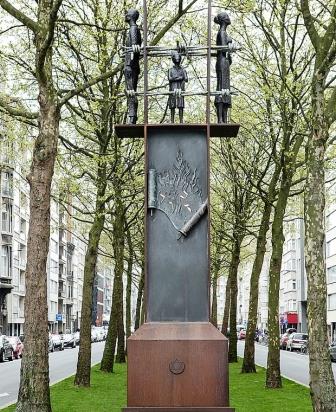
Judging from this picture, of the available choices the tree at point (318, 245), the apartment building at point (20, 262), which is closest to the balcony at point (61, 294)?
the apartment building at point (20, 262)

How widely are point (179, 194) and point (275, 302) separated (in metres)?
13.1

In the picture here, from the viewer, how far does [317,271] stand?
14438 mm

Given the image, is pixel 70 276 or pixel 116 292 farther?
pixel 70 276

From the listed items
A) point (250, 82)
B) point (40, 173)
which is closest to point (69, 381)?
point (250, 82)

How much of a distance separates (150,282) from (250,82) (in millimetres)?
17307

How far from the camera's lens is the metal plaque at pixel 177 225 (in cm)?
1030

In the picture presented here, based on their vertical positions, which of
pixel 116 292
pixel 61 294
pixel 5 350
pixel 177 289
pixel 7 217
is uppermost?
pixel 7 217

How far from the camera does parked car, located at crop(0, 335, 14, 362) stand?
4722 cm

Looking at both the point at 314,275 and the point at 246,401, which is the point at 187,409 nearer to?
the point at 314,275

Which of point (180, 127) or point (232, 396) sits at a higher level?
point (180, 127)

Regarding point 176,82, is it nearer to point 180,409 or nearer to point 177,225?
point 177,225

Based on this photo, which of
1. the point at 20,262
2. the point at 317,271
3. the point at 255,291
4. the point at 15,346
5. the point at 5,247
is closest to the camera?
the point at 317,271

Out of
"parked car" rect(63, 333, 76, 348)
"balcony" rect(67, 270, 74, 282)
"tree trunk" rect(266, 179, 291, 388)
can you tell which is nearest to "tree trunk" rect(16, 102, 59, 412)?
"tree trunk" rect(266, 179, 291, 388)

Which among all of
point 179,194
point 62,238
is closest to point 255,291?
point 179,194
